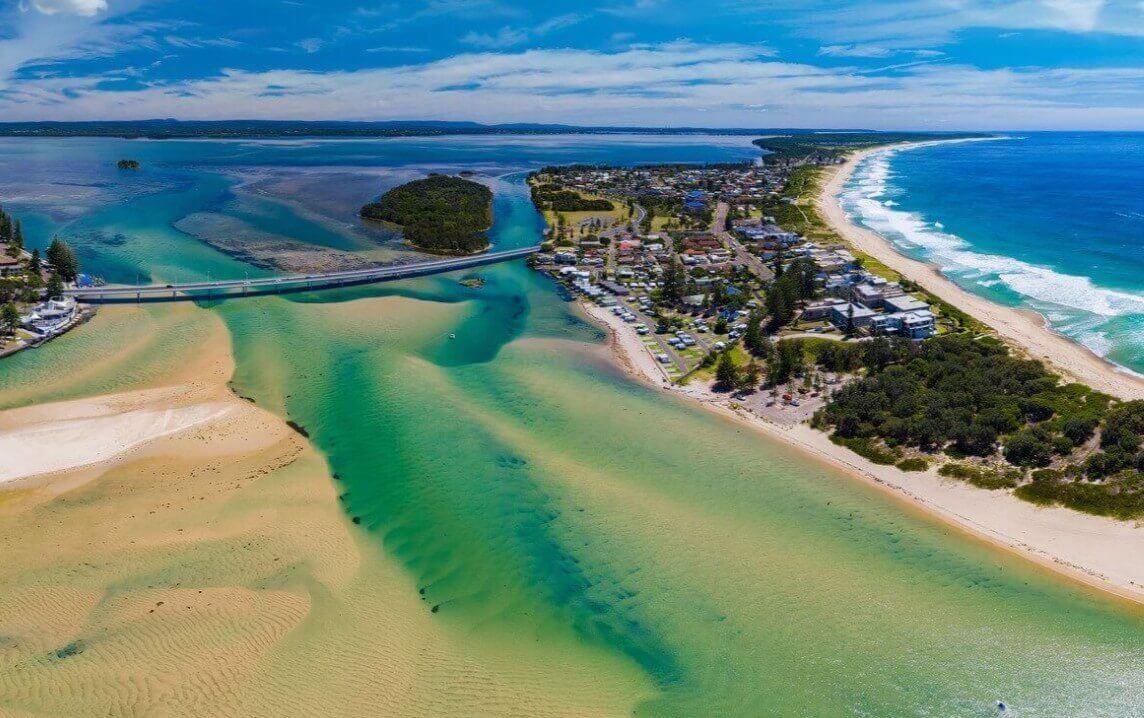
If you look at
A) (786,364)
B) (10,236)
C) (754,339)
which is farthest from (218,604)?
(10,236)

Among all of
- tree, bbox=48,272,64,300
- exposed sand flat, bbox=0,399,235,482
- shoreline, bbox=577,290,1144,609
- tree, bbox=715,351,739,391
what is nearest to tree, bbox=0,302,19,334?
tree, bbox=48,272,64,300

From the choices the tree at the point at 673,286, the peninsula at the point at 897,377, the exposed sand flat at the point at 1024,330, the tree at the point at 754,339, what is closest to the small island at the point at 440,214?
the peninsula at the point at 897,377

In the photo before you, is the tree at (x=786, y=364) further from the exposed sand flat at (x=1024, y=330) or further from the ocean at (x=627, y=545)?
the exposed sand flat at (x=1024, y=330)

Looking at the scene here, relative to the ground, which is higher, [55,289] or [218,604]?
[55,289]

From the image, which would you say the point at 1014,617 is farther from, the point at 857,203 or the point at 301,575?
the point at 857,203

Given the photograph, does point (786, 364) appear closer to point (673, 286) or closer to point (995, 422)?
point (995, 422)

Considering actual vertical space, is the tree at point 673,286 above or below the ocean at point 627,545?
above

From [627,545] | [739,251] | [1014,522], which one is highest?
[739,251]

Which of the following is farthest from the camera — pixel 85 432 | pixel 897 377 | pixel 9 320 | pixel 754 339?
pixel 754 339
